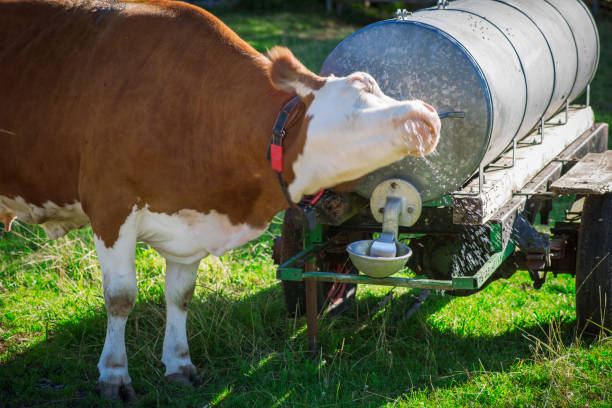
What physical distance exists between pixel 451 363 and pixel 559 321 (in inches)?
31.0

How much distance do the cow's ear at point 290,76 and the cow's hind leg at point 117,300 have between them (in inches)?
42.0

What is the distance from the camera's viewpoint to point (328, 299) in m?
4.52

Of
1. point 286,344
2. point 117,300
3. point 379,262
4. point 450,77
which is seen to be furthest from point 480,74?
point 117,300

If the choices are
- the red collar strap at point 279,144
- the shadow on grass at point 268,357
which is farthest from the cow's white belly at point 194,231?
the shadow on grass at point 268,357

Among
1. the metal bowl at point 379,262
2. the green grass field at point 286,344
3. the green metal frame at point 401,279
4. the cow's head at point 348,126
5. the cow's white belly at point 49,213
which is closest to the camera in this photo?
the cow's head at point 348,126

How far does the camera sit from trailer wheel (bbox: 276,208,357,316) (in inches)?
165

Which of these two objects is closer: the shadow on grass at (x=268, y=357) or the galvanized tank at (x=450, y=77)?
the galvanized tank at (x=450, y=77)

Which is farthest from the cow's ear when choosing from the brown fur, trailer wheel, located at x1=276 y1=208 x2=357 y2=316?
trailer wheel, located at x1=276 y1=208 x2=357 y2=316

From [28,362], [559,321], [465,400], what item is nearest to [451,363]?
[465,400]

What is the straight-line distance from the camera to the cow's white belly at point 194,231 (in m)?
3.39

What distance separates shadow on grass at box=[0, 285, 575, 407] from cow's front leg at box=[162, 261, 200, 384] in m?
0.12

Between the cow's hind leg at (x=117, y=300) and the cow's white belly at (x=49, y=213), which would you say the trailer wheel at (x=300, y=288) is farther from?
the cow's white belly at (x=49, y=213)

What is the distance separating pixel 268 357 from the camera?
401cm

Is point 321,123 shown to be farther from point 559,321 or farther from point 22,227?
point 22,227
